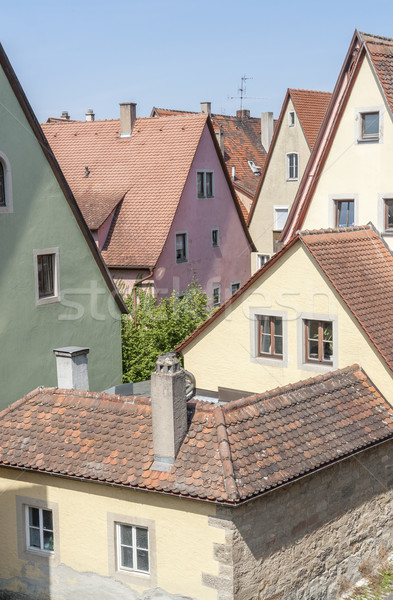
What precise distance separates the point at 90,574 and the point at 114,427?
2452 millimetres

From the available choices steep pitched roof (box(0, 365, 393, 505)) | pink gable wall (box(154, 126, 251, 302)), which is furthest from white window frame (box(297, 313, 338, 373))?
pink gable wall (box(154, 126, 251, 302))

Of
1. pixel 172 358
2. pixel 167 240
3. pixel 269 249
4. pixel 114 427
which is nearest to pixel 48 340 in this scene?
pixel 114 427

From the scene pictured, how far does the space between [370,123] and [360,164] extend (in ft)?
3.36

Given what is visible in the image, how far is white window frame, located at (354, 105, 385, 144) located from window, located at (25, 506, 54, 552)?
39.9 ft

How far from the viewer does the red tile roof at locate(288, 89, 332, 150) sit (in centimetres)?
3734

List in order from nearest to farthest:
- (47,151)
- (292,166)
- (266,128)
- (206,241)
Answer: (47,151)
(206,241)
(292,166)
(266,128)

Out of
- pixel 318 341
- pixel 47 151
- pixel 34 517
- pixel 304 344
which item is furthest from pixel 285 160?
pixel 34 517

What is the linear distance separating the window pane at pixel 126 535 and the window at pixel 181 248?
2079 cm

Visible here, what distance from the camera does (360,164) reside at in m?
22.2

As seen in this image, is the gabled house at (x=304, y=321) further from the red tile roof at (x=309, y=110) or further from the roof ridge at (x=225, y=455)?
the red tile roof at (x=309, y=110)

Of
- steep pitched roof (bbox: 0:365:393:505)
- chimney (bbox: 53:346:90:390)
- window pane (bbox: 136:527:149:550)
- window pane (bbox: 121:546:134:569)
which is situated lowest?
window pane (bbox: 121:546:134:569)

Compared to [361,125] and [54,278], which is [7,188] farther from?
[361,125]

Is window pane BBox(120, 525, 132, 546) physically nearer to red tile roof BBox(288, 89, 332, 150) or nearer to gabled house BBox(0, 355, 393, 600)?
gabled house BBox(0, 355, 393, 600)

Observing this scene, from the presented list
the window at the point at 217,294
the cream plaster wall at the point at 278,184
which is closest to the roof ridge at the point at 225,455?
the window at the point at 217,294
